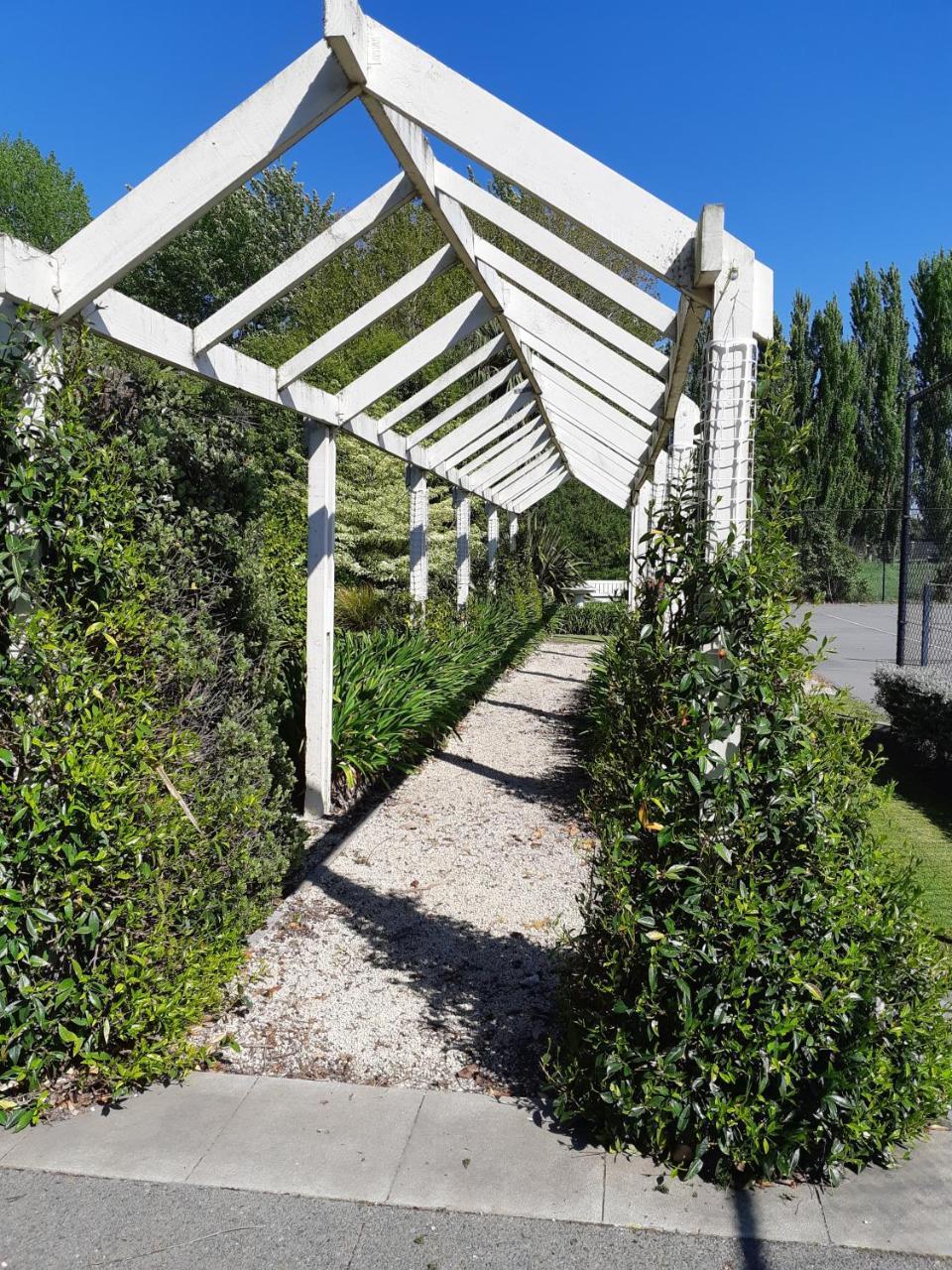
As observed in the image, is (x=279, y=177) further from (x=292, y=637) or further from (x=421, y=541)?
(x=292, y=637)

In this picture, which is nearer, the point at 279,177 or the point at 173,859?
the point at 173,859

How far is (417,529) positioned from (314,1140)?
6.75m

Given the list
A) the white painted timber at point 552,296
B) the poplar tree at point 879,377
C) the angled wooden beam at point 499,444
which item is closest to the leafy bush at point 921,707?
the white painted timber at point 552,296

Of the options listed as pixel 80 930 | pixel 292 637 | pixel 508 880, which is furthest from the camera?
pixel 292 637

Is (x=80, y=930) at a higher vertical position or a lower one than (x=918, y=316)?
lower

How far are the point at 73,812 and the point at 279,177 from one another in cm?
2543

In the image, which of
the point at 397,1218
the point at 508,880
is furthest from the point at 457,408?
the point at 397,1218

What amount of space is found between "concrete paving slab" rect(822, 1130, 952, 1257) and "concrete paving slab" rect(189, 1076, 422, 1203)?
3.71ft

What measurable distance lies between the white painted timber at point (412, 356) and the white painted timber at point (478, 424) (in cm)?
266

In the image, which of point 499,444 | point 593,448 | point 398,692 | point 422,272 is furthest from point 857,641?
point 422,272

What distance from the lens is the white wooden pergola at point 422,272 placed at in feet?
8.14

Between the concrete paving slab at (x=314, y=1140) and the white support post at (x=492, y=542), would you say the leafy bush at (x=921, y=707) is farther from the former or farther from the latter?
the white support post at (x=492, y=542)

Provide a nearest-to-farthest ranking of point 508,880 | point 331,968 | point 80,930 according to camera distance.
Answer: point 80,930 → point 331,968 → point 508,880

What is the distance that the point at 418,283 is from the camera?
15.6 ft
